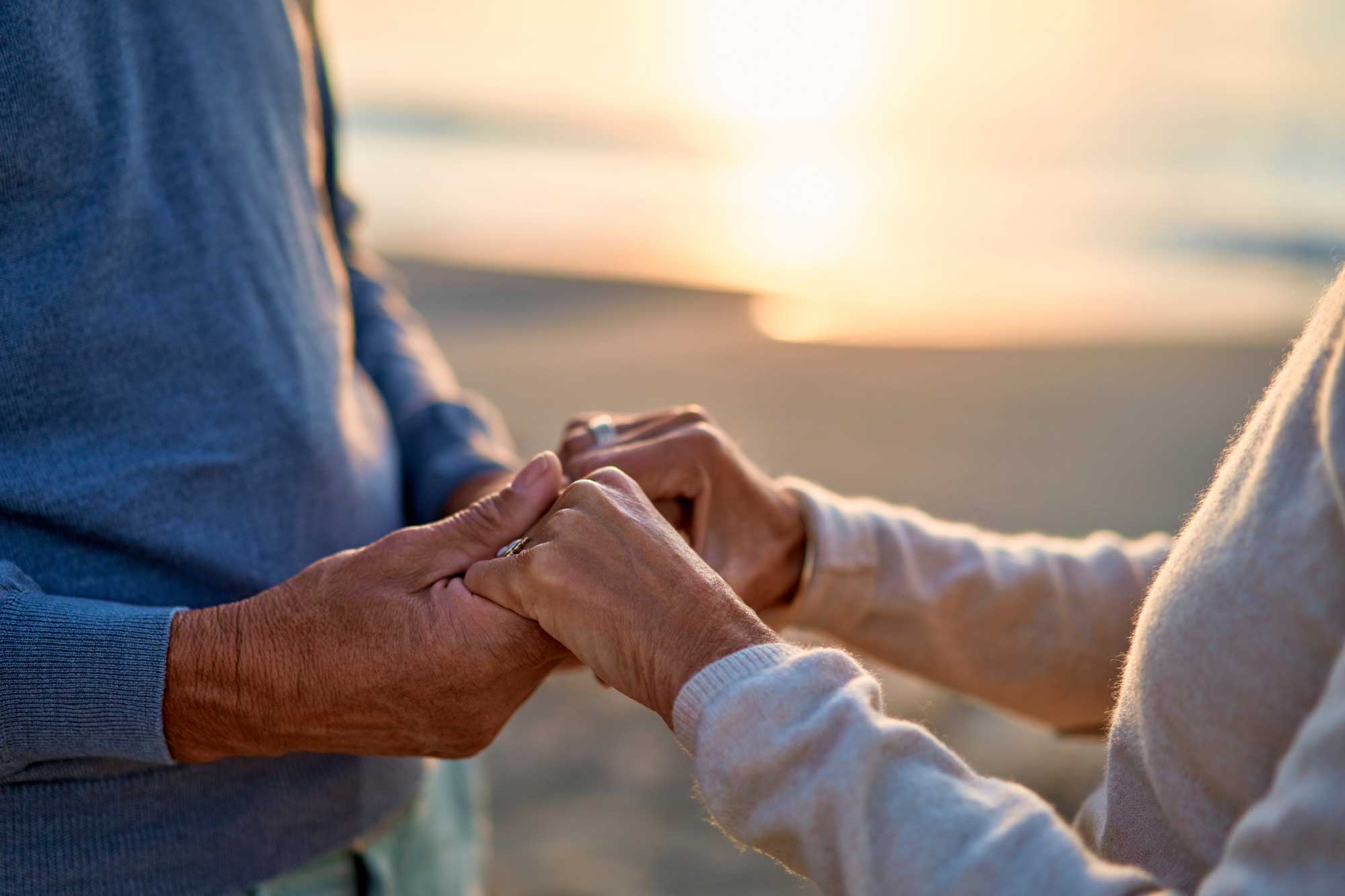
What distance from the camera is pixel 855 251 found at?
1089 centimetres

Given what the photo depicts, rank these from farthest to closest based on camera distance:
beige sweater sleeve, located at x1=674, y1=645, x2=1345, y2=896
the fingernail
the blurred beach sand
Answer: the blurred beach sand < the fingernail < beige sweater sleeve, located at x1=674, y1=645, x2=1345, y2=896

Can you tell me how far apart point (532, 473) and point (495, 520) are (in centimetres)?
8

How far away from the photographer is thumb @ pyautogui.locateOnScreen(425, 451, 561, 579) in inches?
52.4

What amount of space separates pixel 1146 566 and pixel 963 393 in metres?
5.77

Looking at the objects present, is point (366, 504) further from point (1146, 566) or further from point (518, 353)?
point (518, 353)

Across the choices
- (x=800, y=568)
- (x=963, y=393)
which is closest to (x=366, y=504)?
(x=800, y=568)

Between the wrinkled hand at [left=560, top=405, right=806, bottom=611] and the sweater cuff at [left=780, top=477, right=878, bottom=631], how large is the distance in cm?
4

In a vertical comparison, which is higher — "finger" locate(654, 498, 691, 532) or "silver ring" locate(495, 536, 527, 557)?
"silver ring" locate(495, 536, 527, 557)

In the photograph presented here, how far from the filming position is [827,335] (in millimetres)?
8680

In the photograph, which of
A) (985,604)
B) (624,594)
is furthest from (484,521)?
(985,604)

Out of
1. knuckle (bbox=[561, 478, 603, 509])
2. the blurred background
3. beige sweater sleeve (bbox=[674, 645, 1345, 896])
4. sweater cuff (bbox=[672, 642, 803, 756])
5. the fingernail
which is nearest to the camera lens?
beige sweater sleeve (bbox=[674, 645, 1345, 896])

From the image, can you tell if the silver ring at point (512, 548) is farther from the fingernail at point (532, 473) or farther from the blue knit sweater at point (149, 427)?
the blue knit sweater at point (149, 427)

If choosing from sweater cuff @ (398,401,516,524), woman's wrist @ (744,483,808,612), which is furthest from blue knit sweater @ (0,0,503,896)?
woman's wrist @ (744,483,808,612)

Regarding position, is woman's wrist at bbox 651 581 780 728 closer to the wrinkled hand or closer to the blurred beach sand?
the wrinkled hand
